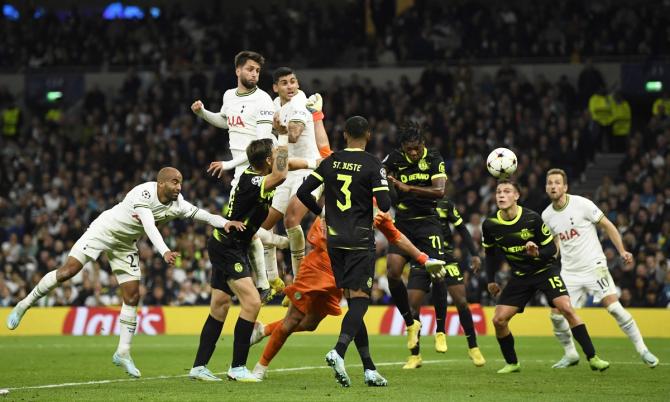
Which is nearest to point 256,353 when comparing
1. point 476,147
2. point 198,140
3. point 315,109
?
point 315,109

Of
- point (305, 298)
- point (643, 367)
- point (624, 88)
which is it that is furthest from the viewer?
point (624, 88)

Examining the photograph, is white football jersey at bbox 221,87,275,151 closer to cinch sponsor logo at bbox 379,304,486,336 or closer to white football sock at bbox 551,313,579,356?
white football sock at bbox 551,313,579,356

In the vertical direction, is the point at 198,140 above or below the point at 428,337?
above

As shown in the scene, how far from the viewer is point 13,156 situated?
32.6 m

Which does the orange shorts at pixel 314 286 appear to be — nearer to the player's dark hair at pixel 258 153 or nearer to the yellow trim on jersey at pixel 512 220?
the player's dark hair at pixel 258 153

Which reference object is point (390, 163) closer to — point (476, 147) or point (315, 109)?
point (315, 109)

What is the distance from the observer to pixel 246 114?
1462cm

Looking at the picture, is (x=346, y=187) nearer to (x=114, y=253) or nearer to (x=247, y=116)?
(x=247, y=116)

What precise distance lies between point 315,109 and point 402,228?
240 cm

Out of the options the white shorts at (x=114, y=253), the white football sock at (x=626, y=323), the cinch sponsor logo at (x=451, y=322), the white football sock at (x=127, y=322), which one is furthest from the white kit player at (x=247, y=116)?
the cinch sponsor logo at (x=451, y=322)

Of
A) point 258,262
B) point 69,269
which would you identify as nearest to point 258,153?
point 258,262

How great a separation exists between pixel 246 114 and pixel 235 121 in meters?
0.21

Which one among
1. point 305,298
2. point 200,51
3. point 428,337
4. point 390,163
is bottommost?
point 428,337

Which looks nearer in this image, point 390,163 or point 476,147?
point 390,163
